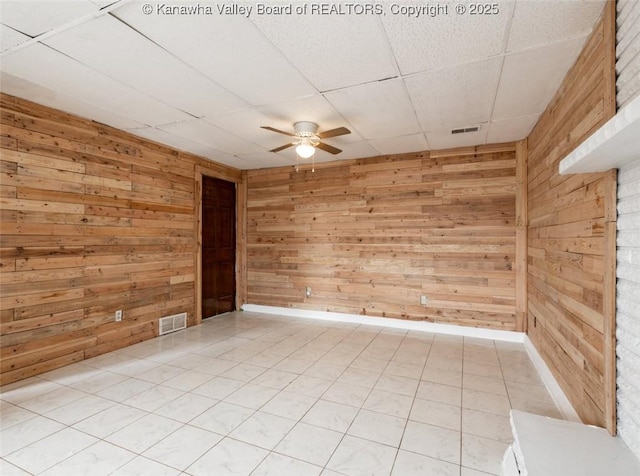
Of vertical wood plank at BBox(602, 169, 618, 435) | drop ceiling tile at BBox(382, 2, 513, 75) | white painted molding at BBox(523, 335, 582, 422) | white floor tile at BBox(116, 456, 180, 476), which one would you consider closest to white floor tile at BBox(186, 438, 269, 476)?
white floor tile at BBox(116, 456, 180, 476)

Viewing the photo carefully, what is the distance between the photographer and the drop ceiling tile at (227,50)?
182 centimetres

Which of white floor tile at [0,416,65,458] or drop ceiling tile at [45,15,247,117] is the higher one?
drop ceiling tile at [45,15,247,117]

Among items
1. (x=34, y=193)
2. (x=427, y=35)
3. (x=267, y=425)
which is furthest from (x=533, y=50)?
(x=34, y=193)

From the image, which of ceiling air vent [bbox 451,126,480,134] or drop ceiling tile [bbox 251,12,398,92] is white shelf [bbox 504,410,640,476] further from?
ceiling air vent [bbox 451,126,480,134]

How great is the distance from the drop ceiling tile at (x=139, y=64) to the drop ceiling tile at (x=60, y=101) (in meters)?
0.77

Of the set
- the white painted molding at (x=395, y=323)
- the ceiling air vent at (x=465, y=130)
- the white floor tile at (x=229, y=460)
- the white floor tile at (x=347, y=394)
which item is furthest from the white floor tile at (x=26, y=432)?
the ceiling air vent at (x=465, y=130)

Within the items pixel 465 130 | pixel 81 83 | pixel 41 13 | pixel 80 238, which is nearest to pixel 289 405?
pixel 80 238

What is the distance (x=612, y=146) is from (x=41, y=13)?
9.98 ft

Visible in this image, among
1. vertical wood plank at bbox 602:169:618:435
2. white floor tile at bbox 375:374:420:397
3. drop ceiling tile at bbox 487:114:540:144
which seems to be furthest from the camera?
drop ceiling tile at bbox 487:114:540:144

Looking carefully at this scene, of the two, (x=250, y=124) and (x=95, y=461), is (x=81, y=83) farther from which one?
(x=95, y=461)

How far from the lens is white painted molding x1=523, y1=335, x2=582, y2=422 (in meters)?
2.23

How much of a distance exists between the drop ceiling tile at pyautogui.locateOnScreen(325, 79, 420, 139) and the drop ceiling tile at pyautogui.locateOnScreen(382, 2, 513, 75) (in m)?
0.37

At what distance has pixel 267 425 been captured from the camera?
2.23 meters

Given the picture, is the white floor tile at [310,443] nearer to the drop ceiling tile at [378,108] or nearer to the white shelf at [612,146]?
the white shelf at [612,146]
